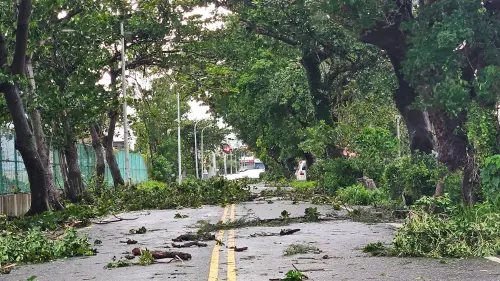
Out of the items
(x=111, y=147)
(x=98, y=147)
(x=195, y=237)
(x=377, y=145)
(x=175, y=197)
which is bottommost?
(x=195, y=237)

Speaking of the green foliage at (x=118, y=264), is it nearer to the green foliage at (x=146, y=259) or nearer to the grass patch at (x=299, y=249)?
the green foliage at (x=146, y=259)

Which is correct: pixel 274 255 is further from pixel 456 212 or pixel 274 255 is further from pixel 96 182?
pixel 96 182

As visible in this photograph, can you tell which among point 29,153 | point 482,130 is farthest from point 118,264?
point 29,153

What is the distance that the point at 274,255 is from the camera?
1277 cm

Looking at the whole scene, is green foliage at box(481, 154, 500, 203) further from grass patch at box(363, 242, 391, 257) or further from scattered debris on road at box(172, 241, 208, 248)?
scattered debris on road at box(172, 241, 208, 248)

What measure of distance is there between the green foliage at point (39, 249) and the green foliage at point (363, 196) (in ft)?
42.1

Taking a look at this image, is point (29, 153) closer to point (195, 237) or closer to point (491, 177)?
point (195, 237)

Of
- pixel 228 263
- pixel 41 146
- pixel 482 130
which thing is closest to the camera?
pixel 228 263

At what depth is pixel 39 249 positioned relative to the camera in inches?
552

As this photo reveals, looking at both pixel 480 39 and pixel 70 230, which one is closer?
pixel 70 230

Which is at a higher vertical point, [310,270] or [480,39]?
[480,39]

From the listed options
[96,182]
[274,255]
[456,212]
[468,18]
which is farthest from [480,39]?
[96,182]

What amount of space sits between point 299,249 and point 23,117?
1287 cm

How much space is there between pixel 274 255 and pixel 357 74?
1886cm
